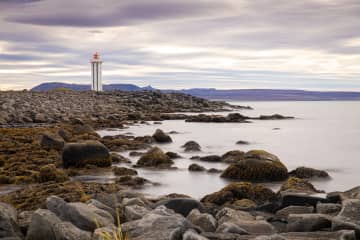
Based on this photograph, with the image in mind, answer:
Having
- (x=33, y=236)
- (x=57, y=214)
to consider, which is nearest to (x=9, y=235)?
(x=33, y=236)

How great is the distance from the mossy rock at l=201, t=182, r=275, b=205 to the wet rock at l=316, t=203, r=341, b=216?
215cm

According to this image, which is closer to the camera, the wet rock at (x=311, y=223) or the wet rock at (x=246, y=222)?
the wet rock at (x=311, y=223)

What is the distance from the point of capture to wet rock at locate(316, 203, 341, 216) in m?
7.47

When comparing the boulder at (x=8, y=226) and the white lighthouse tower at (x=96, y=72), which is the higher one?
the white lighthouse tower at (x=96, y=72)

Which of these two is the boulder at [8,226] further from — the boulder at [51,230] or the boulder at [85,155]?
the boulder at [85,155]

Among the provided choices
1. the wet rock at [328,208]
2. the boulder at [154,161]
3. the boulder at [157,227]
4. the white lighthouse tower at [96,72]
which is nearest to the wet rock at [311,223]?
the wet rock at [328,208]

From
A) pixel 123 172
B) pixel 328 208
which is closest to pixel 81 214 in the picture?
pixel 328 208

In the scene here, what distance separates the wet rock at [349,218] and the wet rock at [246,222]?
3.09 feet

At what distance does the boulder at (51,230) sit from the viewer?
18.6 feet

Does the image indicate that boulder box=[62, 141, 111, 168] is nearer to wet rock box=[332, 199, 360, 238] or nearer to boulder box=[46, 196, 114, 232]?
boulder box=[46, 196, 114, 232]

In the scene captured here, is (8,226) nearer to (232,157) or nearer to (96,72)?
(232,157)

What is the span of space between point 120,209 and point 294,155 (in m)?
18.1

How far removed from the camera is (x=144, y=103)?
65438mm

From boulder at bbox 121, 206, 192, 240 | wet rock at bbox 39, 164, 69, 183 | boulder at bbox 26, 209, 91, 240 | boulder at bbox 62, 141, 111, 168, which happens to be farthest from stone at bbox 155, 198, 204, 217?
boulder at bbox 62, 141, 111, 168
